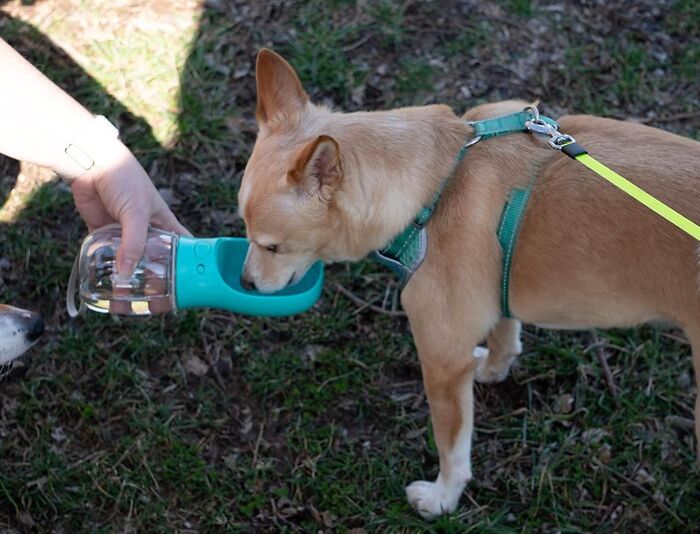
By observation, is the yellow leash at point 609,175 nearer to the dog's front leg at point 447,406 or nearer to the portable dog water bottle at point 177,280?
the dog's front leg at point 447,406

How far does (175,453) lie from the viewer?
3.06 meters

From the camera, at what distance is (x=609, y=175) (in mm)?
2145

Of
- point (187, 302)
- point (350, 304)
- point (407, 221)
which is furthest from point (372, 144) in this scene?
point (350, 304)

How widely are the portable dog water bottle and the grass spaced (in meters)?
0.57

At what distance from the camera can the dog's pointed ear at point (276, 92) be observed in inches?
100

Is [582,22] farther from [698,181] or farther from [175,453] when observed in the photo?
[175,453]

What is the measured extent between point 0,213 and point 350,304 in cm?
175

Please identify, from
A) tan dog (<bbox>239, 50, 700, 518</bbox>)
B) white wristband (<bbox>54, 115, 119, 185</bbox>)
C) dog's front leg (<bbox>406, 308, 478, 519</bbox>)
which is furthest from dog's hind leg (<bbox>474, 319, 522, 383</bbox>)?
white wristband (<bbox>54, 115, 119, 185</bbox>)

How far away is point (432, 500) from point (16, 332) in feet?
5.35

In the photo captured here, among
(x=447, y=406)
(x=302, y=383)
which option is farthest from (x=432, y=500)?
(x=302, y=383)

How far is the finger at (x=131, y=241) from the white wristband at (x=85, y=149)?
0.24 m

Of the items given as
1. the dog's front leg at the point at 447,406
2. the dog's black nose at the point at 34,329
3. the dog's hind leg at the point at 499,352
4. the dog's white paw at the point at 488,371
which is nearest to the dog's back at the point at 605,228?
the dog's front leg at the point at 447,406

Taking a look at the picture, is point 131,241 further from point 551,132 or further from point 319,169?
point 551,132

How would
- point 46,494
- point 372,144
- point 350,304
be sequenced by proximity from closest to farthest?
point 372,144
point 46,494
point 350,304
